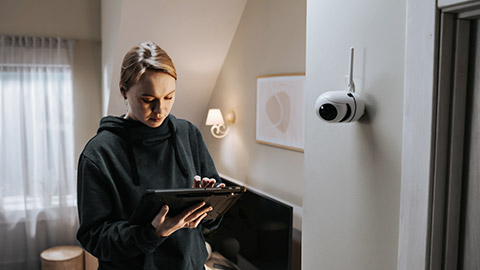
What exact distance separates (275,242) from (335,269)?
1184 millimetres

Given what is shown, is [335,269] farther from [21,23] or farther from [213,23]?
[21,23]

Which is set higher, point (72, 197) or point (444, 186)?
point (444, 186)

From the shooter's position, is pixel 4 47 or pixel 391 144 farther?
pixel 4 47

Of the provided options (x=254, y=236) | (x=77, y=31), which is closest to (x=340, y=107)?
(x=254, y=236)

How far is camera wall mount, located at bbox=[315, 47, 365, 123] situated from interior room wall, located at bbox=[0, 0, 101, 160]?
3.21 meters

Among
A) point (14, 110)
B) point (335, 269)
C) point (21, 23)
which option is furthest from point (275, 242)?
point (21, 23)

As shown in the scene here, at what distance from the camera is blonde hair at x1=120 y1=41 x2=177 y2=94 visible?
121 cm

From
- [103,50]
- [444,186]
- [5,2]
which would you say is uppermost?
[5,2]

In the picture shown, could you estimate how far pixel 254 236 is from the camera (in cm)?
278

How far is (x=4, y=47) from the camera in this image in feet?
11.9

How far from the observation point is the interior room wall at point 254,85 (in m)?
2.66

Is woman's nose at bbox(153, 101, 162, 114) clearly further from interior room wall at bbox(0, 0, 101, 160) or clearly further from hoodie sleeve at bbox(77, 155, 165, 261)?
interior room wall at bbox(0, 0, 101, 160)

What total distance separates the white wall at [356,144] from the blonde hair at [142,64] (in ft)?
1.67

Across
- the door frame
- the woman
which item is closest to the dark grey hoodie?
the woman
